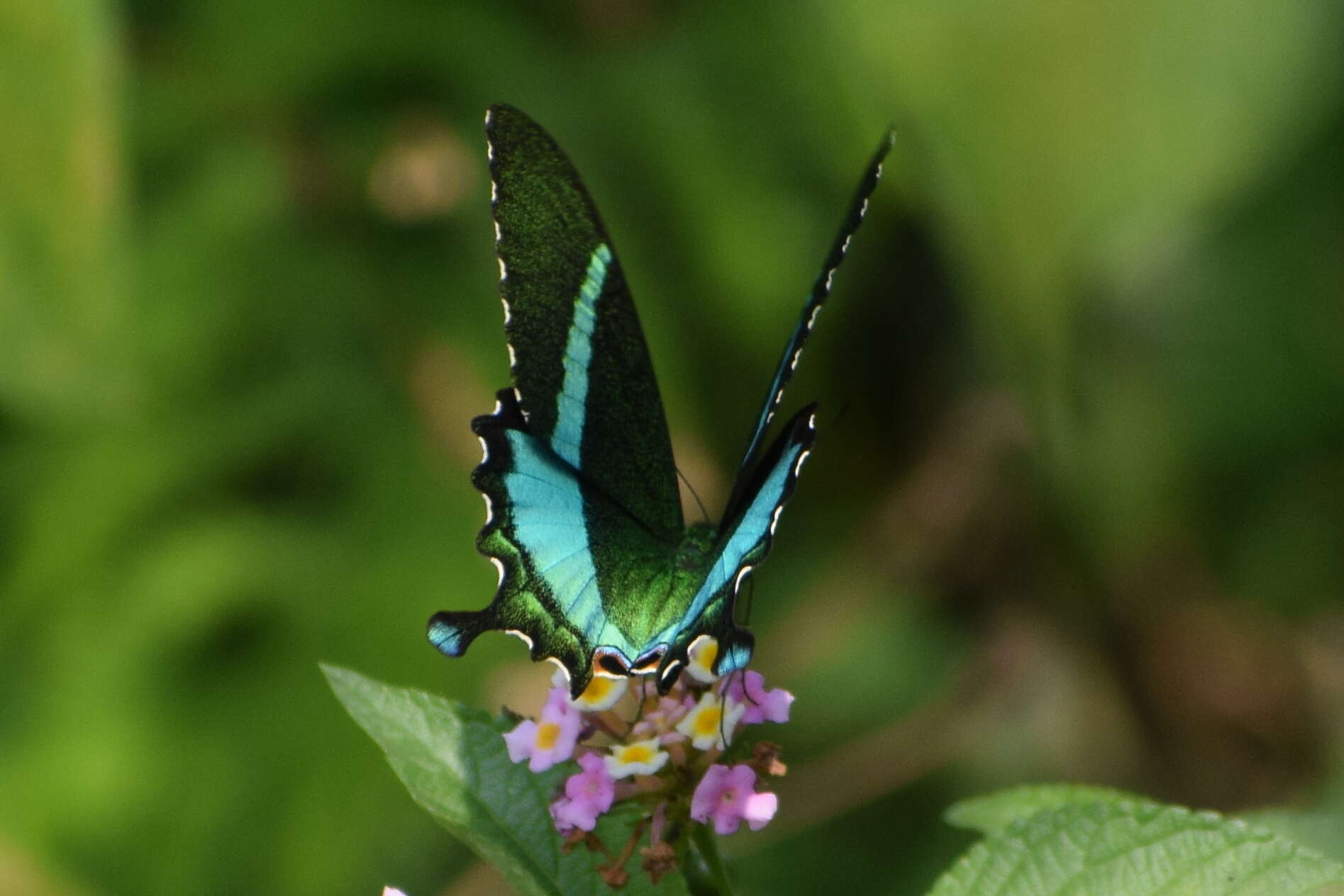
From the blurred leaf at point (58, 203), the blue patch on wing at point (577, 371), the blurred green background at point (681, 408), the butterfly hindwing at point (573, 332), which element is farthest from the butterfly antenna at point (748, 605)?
the blurred leaf at point (58, 203)

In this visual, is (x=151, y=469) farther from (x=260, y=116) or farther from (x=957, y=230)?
(x=957, y=230)

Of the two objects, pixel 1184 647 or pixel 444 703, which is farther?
pixel 1184 647

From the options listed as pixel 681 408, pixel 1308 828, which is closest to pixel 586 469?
pixel 1308 828

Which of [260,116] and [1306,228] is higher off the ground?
[260,116]

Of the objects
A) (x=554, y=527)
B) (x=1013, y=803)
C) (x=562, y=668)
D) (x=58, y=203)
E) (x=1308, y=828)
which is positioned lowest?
(x=1308, y=828)

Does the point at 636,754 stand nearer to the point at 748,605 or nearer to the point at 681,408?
the point at 748,605

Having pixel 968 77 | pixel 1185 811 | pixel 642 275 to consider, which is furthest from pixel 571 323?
pixel 642 275
